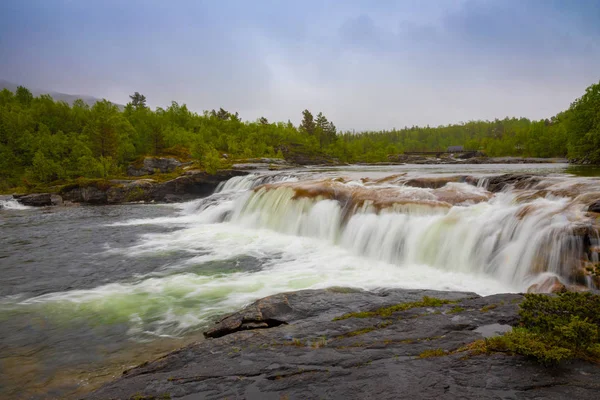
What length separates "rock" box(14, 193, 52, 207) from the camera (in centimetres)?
3381

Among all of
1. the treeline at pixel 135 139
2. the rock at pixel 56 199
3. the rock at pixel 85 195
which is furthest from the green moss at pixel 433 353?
the rock at pixel 56 199

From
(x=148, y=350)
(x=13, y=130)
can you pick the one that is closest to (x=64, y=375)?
(x=148, y=350)

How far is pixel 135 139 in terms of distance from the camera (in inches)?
2692

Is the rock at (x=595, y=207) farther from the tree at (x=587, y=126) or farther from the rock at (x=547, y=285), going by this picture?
the tree at (x=587, y=126)

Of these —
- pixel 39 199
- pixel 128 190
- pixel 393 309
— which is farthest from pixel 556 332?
pixel 39 199

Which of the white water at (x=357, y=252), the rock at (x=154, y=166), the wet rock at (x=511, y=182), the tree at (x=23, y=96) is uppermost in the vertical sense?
the tree at (x=23, y=96)

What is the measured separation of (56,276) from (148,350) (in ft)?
25.9

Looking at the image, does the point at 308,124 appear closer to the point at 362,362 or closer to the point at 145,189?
the point at 145,189

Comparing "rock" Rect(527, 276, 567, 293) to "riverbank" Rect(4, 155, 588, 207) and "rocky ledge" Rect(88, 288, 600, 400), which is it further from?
"riverbank" Rect(4, 155, 588, 207)

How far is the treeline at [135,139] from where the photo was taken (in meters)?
43.7

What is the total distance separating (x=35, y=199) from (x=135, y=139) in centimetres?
3725

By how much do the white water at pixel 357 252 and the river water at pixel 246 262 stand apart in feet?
0.18

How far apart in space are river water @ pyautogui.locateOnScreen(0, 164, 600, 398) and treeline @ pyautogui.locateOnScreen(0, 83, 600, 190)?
2186cm

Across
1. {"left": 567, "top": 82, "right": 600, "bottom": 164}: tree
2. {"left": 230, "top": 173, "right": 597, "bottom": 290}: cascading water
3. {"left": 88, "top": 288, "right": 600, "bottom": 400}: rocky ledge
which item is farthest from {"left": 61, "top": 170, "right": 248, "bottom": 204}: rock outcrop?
{"left": 567, "top": 82, "right": 600, "bottom": 164}: tree
